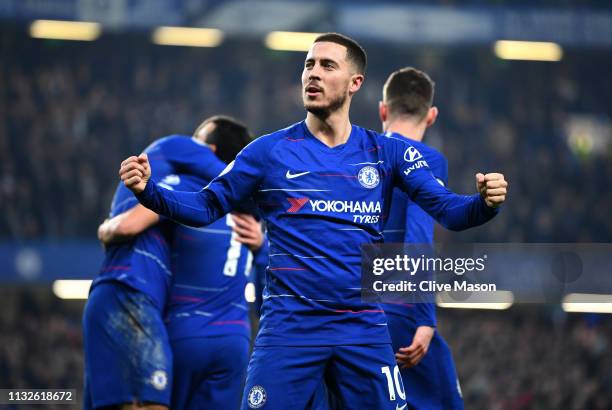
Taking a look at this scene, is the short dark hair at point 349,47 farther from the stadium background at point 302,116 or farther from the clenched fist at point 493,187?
the stadium background at point 302,116

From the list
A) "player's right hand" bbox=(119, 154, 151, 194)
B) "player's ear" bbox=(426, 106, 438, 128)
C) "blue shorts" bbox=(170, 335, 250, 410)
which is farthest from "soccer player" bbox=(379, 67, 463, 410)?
"player's right hand" bbox=(119, 154, 151, 194)

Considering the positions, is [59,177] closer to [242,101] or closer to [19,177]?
[19,177]

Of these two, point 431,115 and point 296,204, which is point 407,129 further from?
point 296,204

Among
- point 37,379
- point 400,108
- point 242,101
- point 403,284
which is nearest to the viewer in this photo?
point 403,284

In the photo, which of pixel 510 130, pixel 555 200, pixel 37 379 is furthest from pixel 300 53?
pixel 37 379

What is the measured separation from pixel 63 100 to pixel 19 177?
8.43 ft

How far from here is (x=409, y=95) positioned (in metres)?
5.40

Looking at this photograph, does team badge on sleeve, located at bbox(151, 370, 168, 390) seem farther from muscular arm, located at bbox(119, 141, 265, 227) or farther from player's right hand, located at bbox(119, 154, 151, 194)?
player's right hand, located at bbox(119, 154, 151, 194)

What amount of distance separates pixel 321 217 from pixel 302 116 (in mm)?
18994

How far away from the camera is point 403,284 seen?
4555 millimetres

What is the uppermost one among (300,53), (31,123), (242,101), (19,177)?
(300,53)

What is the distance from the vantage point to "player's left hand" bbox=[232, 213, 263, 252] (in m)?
5.65

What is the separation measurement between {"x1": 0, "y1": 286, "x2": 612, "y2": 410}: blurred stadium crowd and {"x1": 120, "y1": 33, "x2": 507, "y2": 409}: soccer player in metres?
13.5

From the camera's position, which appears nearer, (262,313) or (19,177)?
(262,313)
